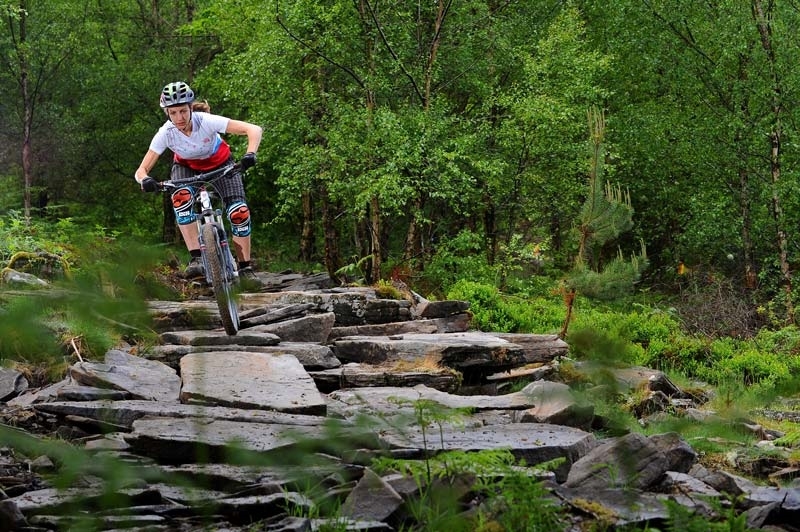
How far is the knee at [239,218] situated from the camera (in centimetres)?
878

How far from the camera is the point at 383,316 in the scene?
11094 mm

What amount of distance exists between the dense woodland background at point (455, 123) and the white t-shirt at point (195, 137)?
16.9 feet

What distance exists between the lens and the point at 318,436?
2.00m

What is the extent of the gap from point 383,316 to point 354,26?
904 cm

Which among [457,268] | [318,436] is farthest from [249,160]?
[457,268]

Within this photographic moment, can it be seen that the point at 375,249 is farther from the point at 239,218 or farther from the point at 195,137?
the point at 195,137

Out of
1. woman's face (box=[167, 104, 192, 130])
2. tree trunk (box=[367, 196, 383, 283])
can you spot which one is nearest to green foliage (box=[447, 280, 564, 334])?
tree trunk (box=[367, 196, 383, 283])

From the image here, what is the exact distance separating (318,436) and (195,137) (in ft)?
22.2

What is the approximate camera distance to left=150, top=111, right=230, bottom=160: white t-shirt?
27.4 feet

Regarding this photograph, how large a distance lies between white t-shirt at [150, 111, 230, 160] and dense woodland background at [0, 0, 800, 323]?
5.15 metres

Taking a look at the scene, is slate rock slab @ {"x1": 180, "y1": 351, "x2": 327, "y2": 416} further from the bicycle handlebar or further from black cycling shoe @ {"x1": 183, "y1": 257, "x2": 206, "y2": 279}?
the bicycle handlebar

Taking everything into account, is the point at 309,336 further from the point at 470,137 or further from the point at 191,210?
the point at 470,137

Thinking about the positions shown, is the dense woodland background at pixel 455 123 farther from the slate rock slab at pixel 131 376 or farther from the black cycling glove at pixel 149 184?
the slate rock slab at pixel 131 376

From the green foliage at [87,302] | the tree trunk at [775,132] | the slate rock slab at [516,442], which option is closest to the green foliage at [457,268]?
the tree trunk at [775,132]
